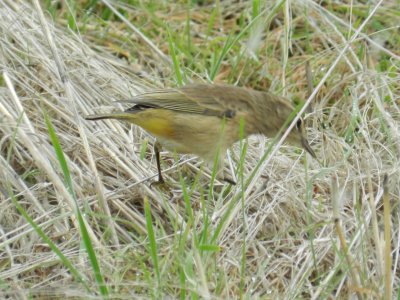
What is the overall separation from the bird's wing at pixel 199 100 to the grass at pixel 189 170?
240 millimetres

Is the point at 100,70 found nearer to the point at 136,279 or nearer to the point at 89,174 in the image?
the point at 89,174

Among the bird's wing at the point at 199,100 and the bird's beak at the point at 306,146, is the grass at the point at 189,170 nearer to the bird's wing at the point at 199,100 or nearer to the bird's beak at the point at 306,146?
the bird's beak at the point at 306,146

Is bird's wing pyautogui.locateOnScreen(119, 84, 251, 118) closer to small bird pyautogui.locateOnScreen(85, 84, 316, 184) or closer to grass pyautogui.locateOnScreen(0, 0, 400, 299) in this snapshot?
small bird pyautogui.locateOnScreen(85, 84, 316, 184)

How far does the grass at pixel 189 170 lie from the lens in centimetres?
349

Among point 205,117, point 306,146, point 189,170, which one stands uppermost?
point 205,117

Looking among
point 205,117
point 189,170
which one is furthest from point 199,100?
point 189,170

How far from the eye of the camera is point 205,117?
174 inches

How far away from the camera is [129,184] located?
441cm

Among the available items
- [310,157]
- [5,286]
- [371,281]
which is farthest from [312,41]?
[5,286]

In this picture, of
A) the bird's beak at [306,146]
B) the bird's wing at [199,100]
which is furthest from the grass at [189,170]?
the bird's wing at [199,100]

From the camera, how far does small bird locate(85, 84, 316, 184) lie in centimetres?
431

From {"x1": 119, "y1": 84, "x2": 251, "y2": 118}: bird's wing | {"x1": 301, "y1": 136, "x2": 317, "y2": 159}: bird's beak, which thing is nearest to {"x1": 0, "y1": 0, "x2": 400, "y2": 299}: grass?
{"x1": 301, "y1": 136, "x2": 317, "y2": 159}: bird's beak

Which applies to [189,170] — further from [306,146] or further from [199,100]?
[306,146]

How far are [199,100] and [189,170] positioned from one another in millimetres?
466
